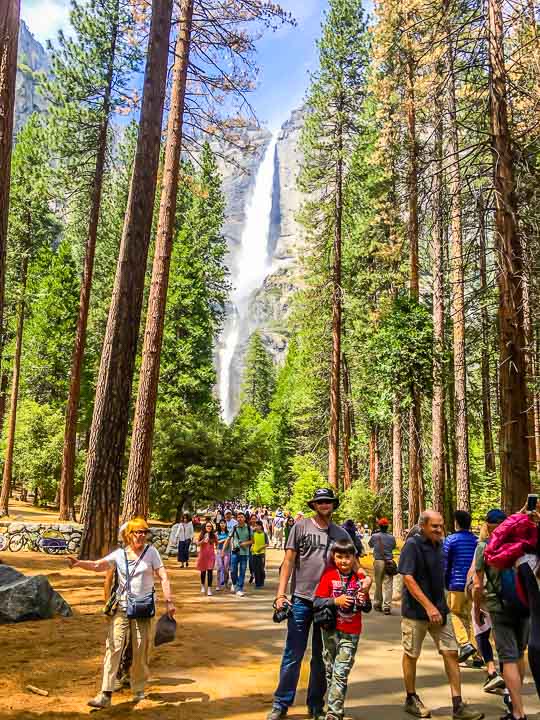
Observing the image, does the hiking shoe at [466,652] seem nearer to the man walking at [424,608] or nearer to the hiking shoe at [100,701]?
the man walking at [424,608]

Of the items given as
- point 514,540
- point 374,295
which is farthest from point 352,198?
point 514,540

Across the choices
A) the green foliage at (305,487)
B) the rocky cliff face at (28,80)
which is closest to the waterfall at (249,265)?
the rocky cliff face at (28,80)

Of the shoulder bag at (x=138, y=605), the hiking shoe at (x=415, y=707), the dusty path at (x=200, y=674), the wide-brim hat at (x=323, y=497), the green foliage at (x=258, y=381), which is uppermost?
the green foliage at (x=258, y=381)

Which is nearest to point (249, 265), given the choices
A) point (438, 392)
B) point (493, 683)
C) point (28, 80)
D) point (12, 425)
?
point (28, 80)

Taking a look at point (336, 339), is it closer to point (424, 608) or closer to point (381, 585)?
point (381, 585)

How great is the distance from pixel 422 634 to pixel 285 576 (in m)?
1.22

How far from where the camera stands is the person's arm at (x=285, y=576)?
4.57m

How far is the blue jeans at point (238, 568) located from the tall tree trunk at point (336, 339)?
31.7 feet

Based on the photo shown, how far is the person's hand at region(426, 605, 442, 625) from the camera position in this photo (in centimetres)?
454

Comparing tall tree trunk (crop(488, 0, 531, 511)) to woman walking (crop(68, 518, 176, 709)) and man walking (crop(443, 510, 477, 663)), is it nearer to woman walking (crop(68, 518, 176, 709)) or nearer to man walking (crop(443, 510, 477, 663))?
man walking (crop(443, 510, 477, 663))

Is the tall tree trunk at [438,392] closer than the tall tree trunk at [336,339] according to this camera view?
Yes

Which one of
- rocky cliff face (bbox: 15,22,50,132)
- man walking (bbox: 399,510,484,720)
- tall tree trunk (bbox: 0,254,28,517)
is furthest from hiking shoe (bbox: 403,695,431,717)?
rocky cliff face (bbox: 15,22,50,132)

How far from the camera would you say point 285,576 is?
4711mm

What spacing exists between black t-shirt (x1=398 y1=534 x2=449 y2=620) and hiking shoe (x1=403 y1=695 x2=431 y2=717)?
1.92ft
